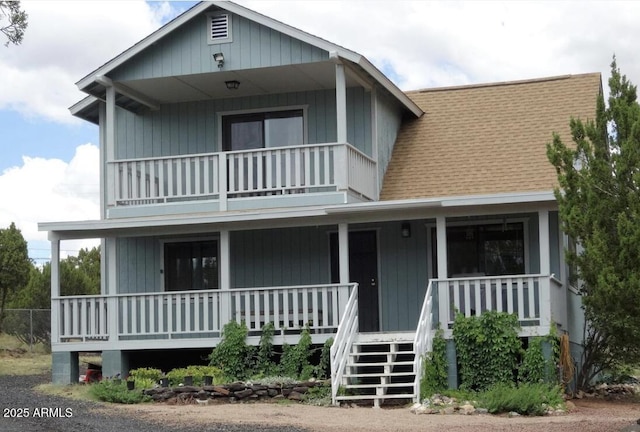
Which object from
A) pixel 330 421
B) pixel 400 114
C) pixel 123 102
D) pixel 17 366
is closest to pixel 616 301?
pixel 330 421

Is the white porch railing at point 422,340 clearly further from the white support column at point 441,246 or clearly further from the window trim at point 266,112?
the window trim at point 266,112

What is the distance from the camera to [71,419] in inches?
536

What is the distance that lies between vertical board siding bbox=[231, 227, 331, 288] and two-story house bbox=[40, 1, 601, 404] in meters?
0.03

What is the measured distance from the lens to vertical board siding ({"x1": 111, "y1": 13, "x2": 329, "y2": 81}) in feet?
63.8

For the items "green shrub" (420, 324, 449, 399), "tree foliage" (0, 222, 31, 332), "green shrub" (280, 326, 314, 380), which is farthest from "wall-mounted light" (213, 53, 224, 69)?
"tree foliage" (0, 222, 31, 332)

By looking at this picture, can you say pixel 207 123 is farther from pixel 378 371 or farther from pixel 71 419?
pixel 71 419

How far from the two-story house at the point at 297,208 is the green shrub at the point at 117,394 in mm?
2246

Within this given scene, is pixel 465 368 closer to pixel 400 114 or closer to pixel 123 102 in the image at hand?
pixel 400 114

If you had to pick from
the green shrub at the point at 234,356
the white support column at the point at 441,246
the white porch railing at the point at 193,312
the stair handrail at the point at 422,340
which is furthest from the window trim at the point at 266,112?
the stair handrail at the point at 422,340

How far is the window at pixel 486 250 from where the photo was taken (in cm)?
1994

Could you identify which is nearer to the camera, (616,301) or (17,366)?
(616,301)

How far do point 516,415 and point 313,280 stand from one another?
6.46 m

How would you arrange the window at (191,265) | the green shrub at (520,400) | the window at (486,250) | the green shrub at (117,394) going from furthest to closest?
the window at (191,265) < the window at (486,250) < the green shrub at (117,394) < the green shrub at (520,400)

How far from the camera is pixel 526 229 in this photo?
19.8m
